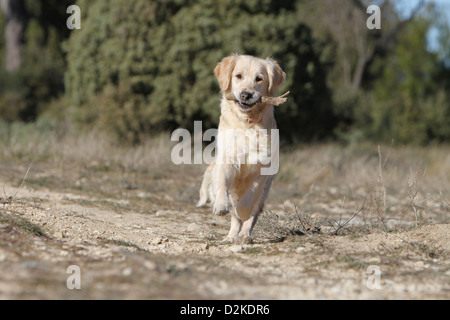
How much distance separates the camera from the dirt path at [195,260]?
4051 mm

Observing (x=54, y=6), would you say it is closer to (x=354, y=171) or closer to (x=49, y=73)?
(x=49, y=73)

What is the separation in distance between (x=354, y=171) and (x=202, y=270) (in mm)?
8751

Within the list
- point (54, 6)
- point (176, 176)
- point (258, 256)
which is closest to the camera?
point (258, 256)

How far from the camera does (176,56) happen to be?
15.0m

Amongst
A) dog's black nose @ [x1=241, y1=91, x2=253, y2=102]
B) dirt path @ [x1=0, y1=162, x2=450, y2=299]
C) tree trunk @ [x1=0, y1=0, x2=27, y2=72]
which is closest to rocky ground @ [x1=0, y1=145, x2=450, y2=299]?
dirt path @ [x1=0, y1=162, x2=450, y2=299]

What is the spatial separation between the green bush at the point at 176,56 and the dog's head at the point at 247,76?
743cm

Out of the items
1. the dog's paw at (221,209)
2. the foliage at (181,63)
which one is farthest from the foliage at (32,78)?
the dog's paw at (221,209)

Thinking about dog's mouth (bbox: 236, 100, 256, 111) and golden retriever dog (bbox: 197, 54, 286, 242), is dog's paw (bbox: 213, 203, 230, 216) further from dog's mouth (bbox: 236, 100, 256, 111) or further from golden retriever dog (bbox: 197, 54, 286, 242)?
dog's mouth (bbox: 236, 100, 256, 111)

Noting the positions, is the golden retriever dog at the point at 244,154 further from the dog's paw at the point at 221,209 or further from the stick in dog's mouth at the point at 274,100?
the dog's paw at the point at 221,209

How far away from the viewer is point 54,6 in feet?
88.0

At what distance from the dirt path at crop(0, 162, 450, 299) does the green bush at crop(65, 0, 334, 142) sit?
24.2 feet

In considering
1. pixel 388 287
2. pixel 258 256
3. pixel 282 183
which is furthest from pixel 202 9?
pixel 388 287

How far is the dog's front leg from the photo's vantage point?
5.81m

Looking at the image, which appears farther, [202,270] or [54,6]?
[54,6]
